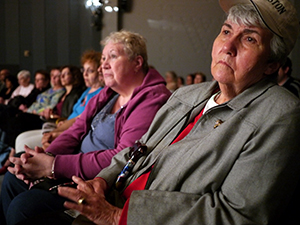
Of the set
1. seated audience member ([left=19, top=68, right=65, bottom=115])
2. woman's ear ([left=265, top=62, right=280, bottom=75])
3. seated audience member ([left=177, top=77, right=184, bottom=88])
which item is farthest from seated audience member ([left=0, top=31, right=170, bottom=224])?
seated audience member ([left=177, top=77, right=184, bottom=88])

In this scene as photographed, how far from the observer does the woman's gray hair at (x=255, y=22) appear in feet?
3.51

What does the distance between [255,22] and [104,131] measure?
3.60 feet

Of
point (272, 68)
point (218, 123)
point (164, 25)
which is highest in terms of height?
point (164, 25)

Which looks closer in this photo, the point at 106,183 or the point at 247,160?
the point at 247,160

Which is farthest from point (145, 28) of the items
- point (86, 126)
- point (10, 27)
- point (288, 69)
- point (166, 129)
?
point (166, 129)

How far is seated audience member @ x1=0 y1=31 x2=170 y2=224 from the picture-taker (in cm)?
141

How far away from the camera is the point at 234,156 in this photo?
95 centimetres

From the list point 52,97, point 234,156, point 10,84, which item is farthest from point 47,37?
point 234,156

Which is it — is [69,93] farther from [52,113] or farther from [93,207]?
[93,207]

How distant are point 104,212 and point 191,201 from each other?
1.01ft

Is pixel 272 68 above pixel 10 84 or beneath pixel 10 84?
above

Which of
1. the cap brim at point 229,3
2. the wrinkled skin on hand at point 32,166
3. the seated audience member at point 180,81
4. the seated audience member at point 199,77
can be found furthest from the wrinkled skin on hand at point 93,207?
the seated audience member at point 180,81

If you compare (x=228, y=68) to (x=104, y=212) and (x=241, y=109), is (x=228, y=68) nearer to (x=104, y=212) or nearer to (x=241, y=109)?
(x=241, y=109)

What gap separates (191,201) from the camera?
0.97 meters
